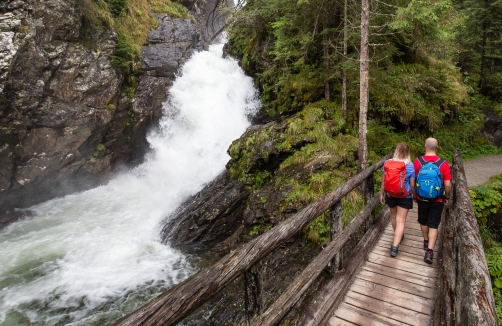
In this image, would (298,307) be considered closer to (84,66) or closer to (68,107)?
(68,107)

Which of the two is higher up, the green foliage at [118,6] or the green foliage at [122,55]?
the green foliage at [118,6]

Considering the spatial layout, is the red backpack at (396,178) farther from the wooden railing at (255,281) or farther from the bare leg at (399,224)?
the wooden railing at (255,281)

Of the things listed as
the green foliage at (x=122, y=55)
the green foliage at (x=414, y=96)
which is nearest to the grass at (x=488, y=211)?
the green foliage at (x=414, y=96)

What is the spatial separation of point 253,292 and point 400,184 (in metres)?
3.68

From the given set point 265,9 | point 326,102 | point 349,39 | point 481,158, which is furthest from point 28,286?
point 481,158

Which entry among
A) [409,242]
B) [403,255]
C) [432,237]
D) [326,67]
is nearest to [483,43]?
[326,67]

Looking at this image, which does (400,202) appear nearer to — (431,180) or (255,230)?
(431,180)

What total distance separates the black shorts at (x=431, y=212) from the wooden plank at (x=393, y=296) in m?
1.38

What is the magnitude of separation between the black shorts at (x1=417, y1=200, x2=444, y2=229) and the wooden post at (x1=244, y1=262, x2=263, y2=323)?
12.1 feet

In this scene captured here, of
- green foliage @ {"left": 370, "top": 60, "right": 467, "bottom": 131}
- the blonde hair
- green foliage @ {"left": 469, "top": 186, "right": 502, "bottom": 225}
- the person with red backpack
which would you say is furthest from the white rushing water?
green foliage @ {"left": 469, "top": 186, "right": 502, "bottom": 225}

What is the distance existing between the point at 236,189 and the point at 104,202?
8.48 meters

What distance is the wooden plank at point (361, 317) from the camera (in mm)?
3414

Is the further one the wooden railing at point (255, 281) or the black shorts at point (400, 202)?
the black shorts at point (400, 202)

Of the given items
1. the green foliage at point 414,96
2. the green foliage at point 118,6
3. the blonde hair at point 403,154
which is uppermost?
the green foliage at point 118,6
